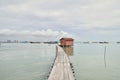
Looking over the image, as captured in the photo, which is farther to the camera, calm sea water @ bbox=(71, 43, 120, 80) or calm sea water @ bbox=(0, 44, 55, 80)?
calm sea water @ bbox=(0, 44, 55, 80)

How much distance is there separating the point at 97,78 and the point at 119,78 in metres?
2.60

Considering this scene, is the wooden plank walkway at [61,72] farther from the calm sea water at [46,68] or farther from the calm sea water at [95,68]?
the calm sea water at [95,68]

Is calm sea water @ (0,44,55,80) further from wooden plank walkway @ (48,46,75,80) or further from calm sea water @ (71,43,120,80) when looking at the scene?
calm sea water @ (71,43,120,80)

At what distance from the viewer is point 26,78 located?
70.3 ft

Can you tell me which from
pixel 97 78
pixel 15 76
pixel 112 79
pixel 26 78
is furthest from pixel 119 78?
pixel 15 76

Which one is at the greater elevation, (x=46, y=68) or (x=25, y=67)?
(x=25, y=67)

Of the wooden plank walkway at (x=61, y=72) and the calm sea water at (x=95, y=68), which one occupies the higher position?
the wooden plank walkway at (x=61, y=72)

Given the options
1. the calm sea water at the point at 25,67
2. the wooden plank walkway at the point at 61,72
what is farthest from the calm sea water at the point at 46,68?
the wooden plank walkway at the point at 61,72

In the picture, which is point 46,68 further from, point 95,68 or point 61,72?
point 61,72

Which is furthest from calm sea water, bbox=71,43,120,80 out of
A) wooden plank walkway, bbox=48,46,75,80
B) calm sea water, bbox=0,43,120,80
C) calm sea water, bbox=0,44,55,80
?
calm sea water, bbox=0,44,55,80

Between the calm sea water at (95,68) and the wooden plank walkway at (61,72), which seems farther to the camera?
the calm sea water at (95,68)

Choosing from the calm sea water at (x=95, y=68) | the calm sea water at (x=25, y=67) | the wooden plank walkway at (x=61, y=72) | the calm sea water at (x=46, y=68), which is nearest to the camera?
the wooden plank walkway at (x=61, y=72)

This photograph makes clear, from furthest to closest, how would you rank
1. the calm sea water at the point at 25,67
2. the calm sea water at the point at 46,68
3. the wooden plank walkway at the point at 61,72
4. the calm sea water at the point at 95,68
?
the calm sea water at the point at 25,67 < the calm sea water at the point at 46,68 < the calm sea water at the point at 95,68 < the wooden plank walkway at the point at 61,72

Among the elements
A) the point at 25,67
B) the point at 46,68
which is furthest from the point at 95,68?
the point at 25,67
